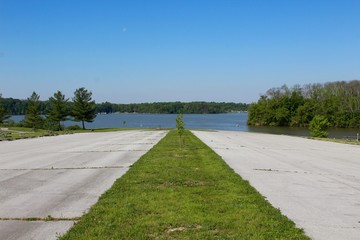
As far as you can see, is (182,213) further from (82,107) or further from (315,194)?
(82,107)

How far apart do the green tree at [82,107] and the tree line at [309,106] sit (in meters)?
63.0

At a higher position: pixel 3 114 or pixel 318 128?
pixel 3 114

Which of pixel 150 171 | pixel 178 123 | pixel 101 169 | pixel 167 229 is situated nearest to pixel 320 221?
pixel 167 229

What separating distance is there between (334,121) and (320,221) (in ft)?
362

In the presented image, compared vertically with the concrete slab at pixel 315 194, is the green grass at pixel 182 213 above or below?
above

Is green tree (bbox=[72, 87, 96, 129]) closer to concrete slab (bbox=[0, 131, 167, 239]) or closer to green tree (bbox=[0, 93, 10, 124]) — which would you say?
green tree (bbox=[0, 93, 10, 124])

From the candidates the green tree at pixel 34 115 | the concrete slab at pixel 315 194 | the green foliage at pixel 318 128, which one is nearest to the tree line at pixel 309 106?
the green foliage at pixel 318 128

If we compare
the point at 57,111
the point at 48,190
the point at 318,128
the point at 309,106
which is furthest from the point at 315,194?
the point at 309,106

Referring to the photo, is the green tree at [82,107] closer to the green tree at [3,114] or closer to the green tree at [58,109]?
the green tree at [58,109]

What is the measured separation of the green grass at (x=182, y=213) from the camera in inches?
233

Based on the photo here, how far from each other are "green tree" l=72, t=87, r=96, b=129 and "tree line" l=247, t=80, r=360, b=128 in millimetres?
62964

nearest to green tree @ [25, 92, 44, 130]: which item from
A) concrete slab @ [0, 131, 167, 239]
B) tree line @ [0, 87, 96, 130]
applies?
tree line @ [0, 87, 96, 130]

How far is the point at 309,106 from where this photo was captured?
117 m

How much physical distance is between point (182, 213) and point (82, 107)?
241ft
